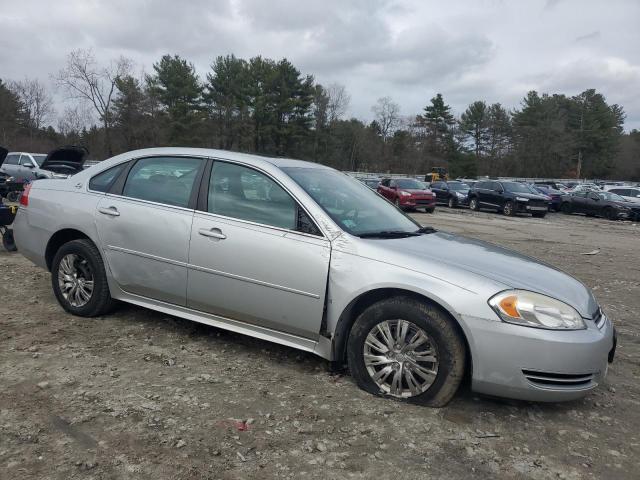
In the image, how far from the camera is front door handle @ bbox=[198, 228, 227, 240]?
379 centimetres

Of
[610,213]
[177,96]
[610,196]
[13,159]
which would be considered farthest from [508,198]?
[177,96]

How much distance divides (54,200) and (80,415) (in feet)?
8.15

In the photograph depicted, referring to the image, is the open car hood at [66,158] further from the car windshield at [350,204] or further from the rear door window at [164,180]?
the car windshield at [350,204]

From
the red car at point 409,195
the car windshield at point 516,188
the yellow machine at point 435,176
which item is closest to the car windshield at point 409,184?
the red car at point 409,195

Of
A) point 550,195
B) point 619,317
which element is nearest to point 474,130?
point 550,195

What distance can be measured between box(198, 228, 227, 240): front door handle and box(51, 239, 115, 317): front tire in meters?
1.16

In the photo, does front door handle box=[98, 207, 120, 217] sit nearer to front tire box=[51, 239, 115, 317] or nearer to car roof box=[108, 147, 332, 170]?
front tire box=[51, 239, 115, 317]

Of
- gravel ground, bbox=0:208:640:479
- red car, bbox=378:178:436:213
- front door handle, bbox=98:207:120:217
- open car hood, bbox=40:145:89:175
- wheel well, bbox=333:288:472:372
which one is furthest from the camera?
red car, bbox=378:178:436:213

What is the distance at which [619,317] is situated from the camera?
227 inches

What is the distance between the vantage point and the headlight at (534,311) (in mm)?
3035

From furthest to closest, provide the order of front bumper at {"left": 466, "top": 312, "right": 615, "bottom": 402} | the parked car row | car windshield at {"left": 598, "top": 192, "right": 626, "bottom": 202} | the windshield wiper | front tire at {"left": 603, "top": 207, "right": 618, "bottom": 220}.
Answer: car windshield at {"left": 598, "top": 192, "right": 626, "bottom": 202} < front tire at {"left": 603, "top": 207, "right": 618, "bottom": 220} < the parked car row < the windshield wiper < front bumper at {"left": 466, "top": 312, "right": 615, "bottom": 402}

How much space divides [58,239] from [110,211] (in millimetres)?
795

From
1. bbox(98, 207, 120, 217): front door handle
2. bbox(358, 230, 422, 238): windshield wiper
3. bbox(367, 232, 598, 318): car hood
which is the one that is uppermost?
bbox(358, 230, 422, 238): windshield wiper

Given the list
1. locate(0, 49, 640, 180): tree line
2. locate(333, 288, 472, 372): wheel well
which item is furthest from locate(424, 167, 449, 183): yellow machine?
locate(333, 288, 472, 372): wheel well
